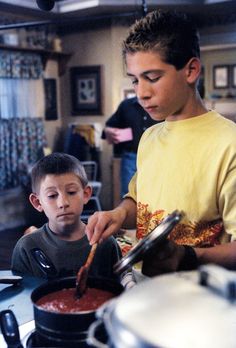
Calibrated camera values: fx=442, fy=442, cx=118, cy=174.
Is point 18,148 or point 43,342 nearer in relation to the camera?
point 43,342

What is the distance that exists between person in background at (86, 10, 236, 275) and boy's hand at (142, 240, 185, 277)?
13cm

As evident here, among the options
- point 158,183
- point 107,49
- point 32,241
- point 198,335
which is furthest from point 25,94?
point 198,335

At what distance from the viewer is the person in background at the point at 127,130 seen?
15.7ft

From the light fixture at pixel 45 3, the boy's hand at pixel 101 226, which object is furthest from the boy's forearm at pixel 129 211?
the light fixture at pixel 45 3

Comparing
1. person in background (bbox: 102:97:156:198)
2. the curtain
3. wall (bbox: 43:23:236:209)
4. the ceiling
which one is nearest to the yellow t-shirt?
person in background (bbox: 102:97:156:198)

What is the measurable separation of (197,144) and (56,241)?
2.32 ft

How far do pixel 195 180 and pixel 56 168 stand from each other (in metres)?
0.67

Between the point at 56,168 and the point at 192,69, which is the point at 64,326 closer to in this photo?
the point at 192,69

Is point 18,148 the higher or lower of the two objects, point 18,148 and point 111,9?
the lower

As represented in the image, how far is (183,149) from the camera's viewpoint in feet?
4.26

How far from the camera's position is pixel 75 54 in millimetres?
7031

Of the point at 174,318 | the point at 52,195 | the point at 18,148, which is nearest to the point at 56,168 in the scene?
the point at 52,195

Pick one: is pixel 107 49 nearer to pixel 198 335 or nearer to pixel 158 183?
pixel 158 183

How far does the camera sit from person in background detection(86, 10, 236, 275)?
1.18 metres
